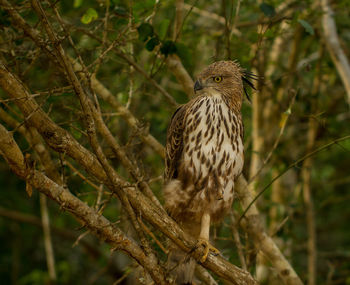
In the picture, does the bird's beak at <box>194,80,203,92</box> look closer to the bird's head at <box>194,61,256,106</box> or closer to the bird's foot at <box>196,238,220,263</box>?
the bird's head at <box>194,61,256,106</box>

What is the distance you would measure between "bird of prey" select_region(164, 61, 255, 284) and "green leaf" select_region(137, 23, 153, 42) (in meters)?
0.58

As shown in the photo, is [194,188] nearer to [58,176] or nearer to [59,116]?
[58,176]

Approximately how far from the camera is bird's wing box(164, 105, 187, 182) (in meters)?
3.74

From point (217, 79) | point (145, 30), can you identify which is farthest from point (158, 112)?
point (145, 30)

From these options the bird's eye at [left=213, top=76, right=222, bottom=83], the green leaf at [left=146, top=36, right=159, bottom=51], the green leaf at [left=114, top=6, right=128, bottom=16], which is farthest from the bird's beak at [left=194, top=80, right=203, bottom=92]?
the green leaf at [left=114, top=6, right=128, bottom=16]

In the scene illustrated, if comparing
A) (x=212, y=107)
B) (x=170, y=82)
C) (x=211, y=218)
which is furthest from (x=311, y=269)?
(x=170, y=82)

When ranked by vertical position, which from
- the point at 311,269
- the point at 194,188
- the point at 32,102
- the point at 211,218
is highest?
the point at 32,102

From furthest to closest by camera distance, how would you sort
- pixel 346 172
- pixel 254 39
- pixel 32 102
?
pixel 346 172
pixel 254 39
pixel 32 102

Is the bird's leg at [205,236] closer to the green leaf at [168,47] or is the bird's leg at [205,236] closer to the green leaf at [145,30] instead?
the green leaf at [168,47]

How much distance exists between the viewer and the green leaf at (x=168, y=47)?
379cm

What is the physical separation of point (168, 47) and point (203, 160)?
3.24ft

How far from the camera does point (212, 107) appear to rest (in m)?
3.80

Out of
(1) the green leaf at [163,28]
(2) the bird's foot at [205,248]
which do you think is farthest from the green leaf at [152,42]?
(2) the bird's foot at [205,248]

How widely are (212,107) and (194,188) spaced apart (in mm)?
691
